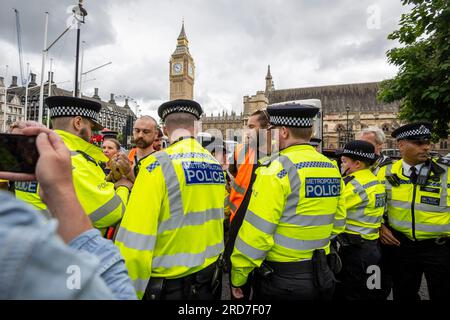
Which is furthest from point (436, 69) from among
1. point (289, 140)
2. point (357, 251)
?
point (289, 140)

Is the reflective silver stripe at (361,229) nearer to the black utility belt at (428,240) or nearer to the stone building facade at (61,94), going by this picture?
the black utility belt at (428,240)

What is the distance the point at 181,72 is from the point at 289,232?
10034 centimetres

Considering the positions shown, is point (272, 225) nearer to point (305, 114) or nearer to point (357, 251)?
point (305, 114)

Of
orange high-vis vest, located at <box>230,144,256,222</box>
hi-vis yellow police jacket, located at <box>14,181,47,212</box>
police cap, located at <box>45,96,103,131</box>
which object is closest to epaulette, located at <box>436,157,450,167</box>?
orange high-vis vest, located at <box>230,144,256,222</box>

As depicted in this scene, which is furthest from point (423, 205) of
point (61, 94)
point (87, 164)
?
point (61, 94)

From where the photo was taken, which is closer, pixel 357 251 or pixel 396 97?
pixel 357 251

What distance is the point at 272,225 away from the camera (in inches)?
95.9

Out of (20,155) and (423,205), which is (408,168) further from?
(20,155)

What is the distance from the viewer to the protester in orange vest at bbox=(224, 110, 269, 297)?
11.0 feet

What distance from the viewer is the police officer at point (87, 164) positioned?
229 centimetres

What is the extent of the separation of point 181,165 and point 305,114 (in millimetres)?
1349

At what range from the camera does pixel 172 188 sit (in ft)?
7.00

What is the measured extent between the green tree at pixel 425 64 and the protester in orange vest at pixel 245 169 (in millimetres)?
6512

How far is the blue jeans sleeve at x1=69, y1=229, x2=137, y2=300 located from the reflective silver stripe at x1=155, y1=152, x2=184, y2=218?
1148 mm
